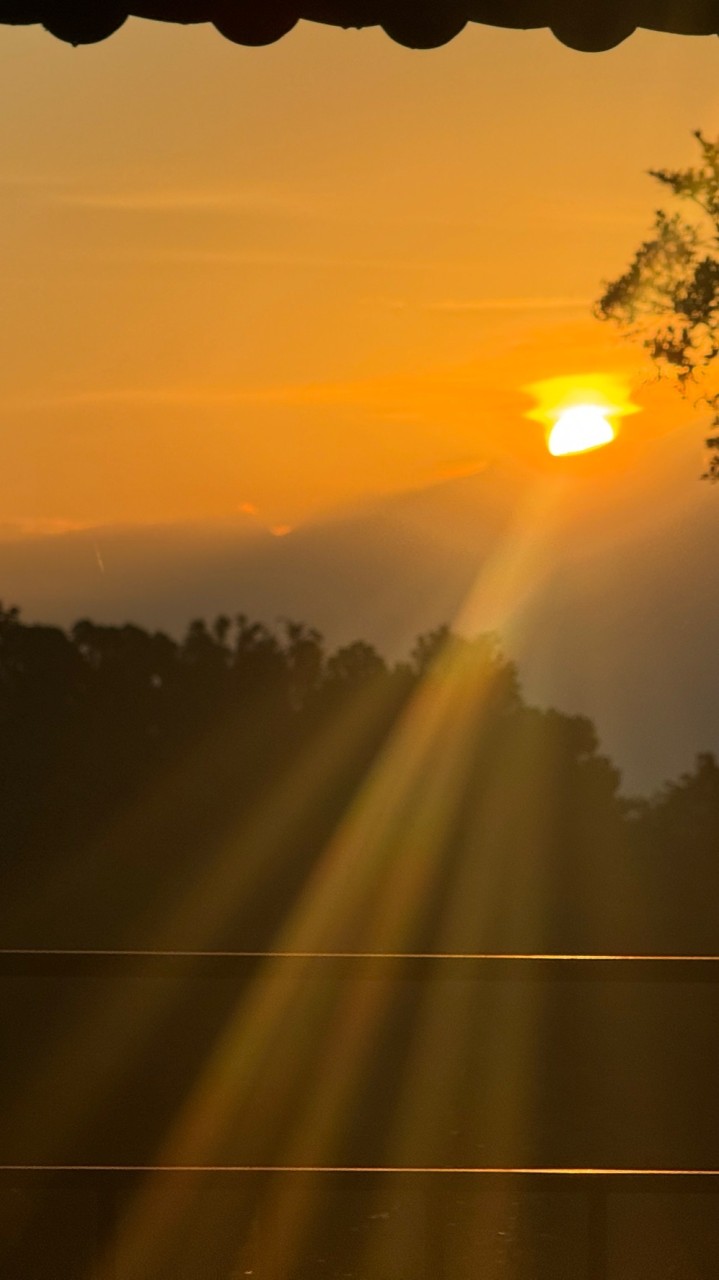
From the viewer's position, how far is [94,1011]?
21.3 meters

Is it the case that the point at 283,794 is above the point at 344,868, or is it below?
above

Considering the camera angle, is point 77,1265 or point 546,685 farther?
point 546,685

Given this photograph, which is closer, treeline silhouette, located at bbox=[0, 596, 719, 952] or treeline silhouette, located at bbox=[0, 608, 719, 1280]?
treeline silhouette, located at bbox=[0, 608, 719, 1280]

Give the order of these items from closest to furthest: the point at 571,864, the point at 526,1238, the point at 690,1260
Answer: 1. the point at 690,1260
2. the point at 526,1238
3. the point at 571,864

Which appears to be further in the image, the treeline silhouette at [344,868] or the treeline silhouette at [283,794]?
the treeline silhouette at [283,794]

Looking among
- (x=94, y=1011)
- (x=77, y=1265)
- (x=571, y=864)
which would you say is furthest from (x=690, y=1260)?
(x=571, y=864)

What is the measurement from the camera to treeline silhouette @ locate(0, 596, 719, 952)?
27562mm

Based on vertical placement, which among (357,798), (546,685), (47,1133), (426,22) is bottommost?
(47,1133)

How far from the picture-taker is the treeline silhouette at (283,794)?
27.6 m

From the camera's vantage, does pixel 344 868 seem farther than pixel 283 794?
No

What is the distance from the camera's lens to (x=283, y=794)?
3419 cm

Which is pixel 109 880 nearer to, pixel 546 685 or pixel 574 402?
pixel 546 685

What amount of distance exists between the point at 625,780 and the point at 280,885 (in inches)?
328

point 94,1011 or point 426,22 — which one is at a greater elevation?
point 426,22
